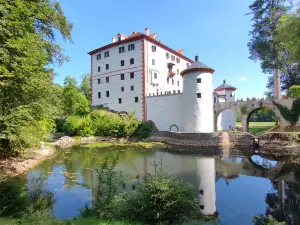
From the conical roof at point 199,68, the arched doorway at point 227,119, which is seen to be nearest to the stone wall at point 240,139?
the conical roof at point 199,68

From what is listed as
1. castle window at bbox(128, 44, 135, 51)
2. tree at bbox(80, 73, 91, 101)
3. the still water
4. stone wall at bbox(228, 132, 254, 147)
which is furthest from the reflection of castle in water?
tree at bbox(80, 73, 91, 101)

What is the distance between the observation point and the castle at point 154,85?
24375mm

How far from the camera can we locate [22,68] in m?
8.47

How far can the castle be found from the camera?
960 inches

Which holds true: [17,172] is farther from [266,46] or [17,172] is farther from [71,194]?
[266,46]

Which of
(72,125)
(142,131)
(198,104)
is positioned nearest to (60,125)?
(72,125)

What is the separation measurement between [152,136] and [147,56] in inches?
474

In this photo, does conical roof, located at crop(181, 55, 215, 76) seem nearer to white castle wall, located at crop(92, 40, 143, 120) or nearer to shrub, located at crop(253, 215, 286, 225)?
white castle wall, located at crop(92, 40, 143, 120)

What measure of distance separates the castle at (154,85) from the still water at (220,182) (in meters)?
9.37

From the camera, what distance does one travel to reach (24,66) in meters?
8.09

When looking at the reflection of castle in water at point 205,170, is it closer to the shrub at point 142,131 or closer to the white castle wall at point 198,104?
the white castle wall at point 198,104

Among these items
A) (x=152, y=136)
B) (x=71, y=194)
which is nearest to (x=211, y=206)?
(x=71, y=194)

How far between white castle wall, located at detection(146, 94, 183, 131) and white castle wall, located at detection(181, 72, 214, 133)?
235cm

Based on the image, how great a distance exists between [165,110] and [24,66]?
69.9ft
